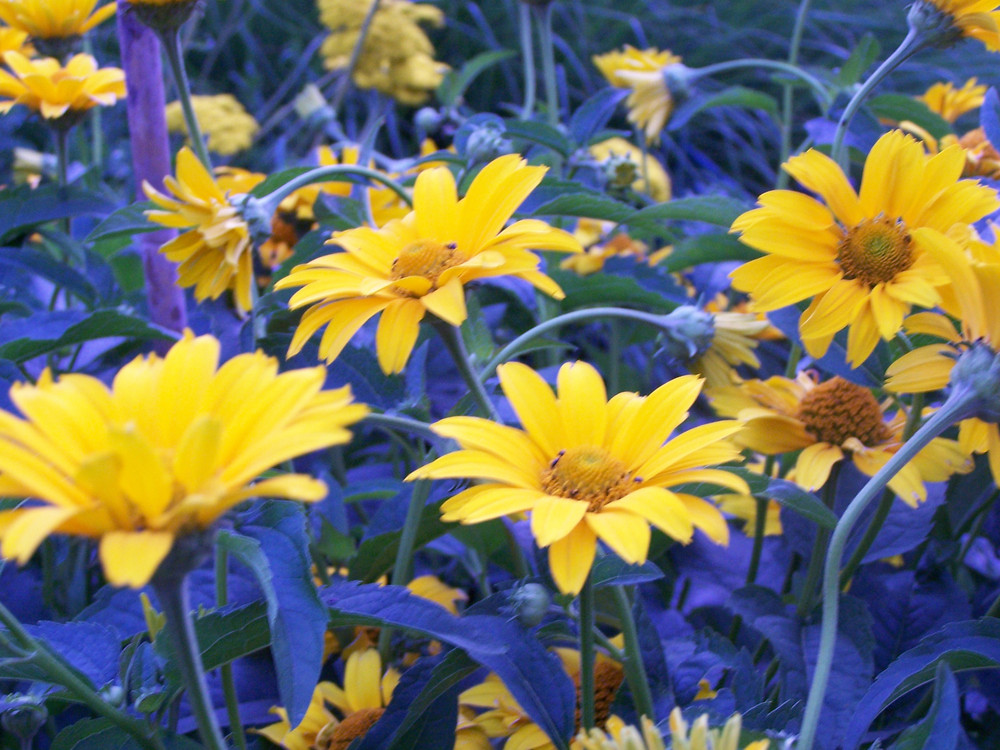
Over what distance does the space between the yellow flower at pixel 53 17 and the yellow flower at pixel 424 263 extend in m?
0.67

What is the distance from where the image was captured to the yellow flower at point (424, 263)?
0.59 meters

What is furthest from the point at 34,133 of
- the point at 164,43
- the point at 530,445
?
the point at 530,445

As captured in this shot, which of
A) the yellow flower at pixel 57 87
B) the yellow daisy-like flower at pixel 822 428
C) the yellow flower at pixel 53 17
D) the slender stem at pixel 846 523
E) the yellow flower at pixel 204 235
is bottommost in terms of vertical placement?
the yellow daisy-like flower at pixel 822 428

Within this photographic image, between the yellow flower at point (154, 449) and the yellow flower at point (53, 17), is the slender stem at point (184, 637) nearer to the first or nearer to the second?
the yellow flower at point (154, 449)

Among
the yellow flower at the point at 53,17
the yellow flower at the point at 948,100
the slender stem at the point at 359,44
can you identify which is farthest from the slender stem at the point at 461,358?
the yellow flower at the point at 948,100

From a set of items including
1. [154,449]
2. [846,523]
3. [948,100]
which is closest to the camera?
[154,449]

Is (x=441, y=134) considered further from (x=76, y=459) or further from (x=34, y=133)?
(x=34, y=133)

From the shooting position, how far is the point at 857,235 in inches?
26.6

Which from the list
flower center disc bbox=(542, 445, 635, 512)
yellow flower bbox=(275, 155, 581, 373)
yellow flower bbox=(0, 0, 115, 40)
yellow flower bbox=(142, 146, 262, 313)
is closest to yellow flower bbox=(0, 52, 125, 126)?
yellow flower bbox=(0, 0, 115, 40)

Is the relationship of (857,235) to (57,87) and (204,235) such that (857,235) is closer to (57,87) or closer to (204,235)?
(204,235)

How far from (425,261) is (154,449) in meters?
0.31

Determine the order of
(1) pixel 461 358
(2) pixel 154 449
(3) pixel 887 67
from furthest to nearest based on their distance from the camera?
(3) pixel 887 67, (1) pixel 461 358, (2) pixel 154 449

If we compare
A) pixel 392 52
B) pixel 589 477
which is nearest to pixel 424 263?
pixel 589 477

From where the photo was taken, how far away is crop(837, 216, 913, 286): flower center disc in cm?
64
